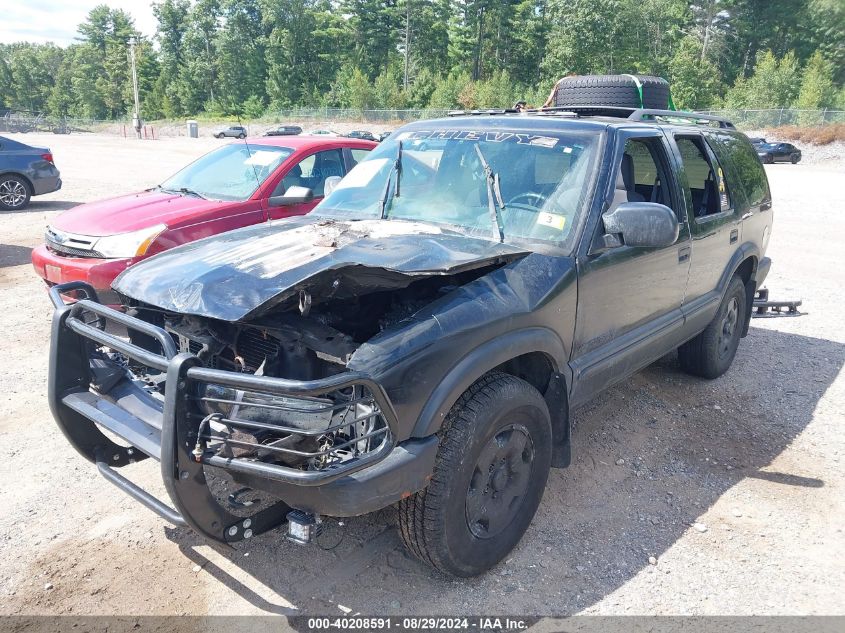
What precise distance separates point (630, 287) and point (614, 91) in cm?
389

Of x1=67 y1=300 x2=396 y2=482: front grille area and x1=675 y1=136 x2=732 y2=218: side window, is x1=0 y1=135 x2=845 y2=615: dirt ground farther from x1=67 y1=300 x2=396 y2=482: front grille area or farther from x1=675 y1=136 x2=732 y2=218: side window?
x1=675 y1=136 x2=732 y2=218: side window

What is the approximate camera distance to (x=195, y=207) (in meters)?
6.32

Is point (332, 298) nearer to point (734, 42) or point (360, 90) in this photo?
point (360, 90)

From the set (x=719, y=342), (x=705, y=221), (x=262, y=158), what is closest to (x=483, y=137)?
(x=705, y=221)

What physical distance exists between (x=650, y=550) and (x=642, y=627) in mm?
560

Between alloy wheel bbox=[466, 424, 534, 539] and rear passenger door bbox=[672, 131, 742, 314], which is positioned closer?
alloy wheel bbox=[466, 424, 534, 539]

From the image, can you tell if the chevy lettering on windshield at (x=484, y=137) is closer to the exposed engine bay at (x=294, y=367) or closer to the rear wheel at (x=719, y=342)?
the exposed engine bay at (x=294, y=367)

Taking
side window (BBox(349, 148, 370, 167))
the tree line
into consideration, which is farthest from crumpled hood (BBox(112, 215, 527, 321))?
the tree line

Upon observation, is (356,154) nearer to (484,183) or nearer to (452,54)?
(484,183)

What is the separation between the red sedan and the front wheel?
3.19 metres

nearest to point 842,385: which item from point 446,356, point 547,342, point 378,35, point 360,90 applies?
point 547,342

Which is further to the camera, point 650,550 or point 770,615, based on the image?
point 650,550

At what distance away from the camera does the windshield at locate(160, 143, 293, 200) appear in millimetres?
6730

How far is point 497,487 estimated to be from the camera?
2975mm
